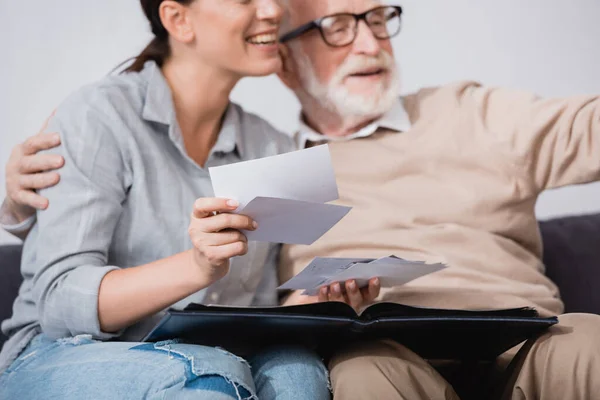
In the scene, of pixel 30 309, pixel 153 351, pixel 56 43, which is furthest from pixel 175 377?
pixel 56 43

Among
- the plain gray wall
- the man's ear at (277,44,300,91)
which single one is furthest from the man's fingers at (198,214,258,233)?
the plain gray wall

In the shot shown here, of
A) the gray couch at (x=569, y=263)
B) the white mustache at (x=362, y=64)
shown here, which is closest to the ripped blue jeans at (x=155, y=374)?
the gray couch at (x=569, y=263)

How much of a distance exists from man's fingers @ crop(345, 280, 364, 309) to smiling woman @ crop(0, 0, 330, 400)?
0.14 metres

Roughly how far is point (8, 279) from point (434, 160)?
38.2 inches

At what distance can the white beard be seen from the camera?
5.65ft

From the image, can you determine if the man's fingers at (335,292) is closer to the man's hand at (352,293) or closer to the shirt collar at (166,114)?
the man's hand at (352,293)

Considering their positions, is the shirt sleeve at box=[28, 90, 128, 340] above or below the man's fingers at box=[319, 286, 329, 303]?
above

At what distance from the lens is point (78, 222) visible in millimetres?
1337

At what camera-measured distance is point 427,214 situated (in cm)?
164

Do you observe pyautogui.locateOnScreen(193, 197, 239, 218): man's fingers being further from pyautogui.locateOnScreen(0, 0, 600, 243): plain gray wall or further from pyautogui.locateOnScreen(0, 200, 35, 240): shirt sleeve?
pyautogui.locateOnScreen(0, 0, 600, 243): plain gray wall

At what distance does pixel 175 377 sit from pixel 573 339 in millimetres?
604

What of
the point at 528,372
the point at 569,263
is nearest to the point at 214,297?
the point at 528,372

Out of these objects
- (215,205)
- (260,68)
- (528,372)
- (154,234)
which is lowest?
(528,372)

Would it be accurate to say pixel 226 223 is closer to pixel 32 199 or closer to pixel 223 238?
pixel 223 238
